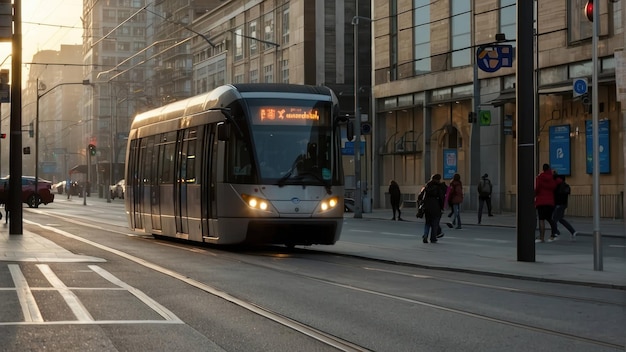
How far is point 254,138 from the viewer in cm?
1948

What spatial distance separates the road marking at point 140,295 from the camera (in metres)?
10.1

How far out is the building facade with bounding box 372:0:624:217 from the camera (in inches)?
1471

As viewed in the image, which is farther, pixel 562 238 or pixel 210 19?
pixel 210 19

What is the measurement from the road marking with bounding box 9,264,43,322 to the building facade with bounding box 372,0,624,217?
2310 cm

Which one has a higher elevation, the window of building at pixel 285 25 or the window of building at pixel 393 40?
the window of building at pixel 285 25

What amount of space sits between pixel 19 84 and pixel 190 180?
21.2ft

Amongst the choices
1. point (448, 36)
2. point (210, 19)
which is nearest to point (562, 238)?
point (448, 36)

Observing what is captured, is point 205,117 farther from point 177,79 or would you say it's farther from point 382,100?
point 177,79

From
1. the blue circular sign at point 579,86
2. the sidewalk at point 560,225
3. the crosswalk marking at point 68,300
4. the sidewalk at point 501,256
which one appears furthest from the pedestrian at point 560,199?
the crosswalk marking at point 68,300

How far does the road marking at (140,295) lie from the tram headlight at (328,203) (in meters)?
5.26

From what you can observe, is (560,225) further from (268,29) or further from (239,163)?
(268,29)

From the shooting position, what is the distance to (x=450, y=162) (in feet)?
157

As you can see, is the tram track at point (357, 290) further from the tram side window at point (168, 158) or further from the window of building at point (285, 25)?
the window of building at point (285, 25)

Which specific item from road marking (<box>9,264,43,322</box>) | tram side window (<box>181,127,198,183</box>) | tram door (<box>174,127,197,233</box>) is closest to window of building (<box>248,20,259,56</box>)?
tram door (<box>174,127,197,233</box>)
